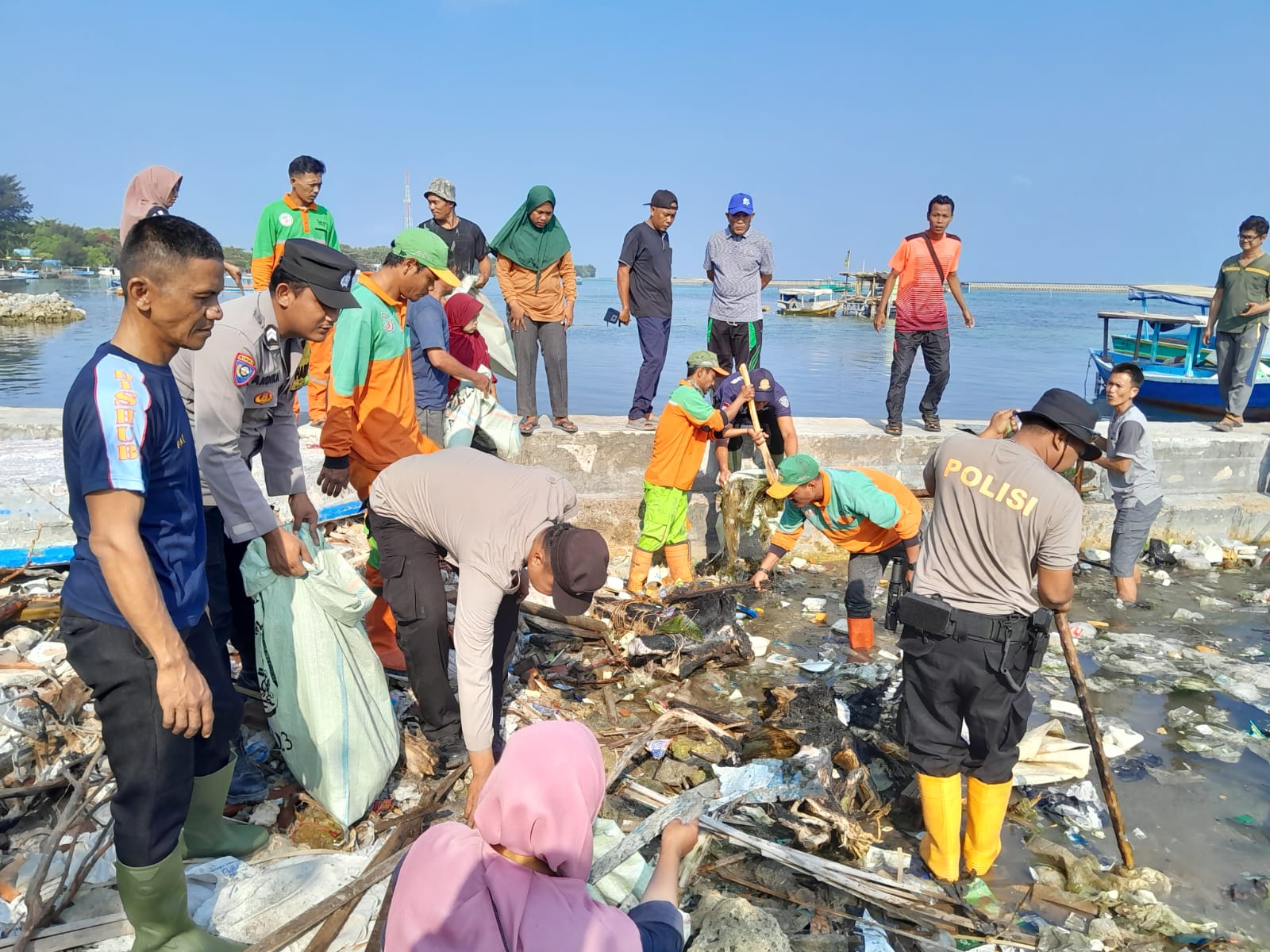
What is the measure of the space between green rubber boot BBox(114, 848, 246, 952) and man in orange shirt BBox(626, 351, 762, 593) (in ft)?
12.2

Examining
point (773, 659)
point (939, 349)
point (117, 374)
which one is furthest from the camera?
point (939, 349)

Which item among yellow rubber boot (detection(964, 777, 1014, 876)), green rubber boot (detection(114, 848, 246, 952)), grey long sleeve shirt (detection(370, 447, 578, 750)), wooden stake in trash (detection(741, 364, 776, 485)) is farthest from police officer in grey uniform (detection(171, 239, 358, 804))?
wooden stake in trash (detection(741, 364, 776, 485))

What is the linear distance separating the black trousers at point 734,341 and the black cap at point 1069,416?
3.74 metres

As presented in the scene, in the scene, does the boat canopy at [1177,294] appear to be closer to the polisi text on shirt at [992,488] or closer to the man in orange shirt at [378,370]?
the polisi text on shirt at [992,488]

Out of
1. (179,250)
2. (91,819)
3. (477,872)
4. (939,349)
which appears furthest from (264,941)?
(939,349)

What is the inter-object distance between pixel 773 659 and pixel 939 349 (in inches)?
132

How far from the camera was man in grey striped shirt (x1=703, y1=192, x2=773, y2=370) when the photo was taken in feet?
22.3

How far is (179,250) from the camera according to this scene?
1955mm

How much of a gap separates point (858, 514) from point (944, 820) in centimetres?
199

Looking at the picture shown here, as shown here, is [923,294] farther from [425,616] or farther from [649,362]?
[425,616]

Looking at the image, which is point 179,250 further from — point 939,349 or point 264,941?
point 939,349

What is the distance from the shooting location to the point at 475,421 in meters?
4.91

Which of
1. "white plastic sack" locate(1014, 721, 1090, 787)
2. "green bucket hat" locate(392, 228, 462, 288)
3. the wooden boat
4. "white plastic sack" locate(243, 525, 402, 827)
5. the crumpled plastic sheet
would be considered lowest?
the crumpled plastic sheet

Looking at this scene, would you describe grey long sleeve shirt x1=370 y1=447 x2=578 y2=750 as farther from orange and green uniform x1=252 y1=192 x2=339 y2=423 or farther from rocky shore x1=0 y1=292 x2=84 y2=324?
rocky shore x1=0 y1=292 x2=84 y2=324
